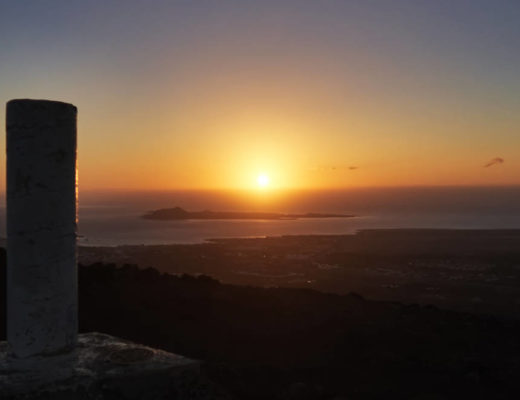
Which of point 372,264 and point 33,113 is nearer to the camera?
point 33,113

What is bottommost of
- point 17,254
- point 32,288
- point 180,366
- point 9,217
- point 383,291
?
point 383,291

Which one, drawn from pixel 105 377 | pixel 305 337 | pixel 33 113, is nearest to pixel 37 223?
pixel 33 113

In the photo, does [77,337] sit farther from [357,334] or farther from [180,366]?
[357,334]

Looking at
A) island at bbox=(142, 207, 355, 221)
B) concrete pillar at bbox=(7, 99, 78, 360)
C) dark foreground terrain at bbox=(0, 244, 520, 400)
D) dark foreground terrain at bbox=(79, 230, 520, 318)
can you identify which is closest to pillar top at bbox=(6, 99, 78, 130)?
concrete pillar at bbox=(7, 99, 78, 360)

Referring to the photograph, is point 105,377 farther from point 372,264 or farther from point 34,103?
point 372,264

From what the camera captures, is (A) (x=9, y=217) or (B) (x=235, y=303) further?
(B) (x=235, y=303)

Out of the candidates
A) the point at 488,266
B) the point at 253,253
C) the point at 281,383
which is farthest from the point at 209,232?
the point at 281,383
